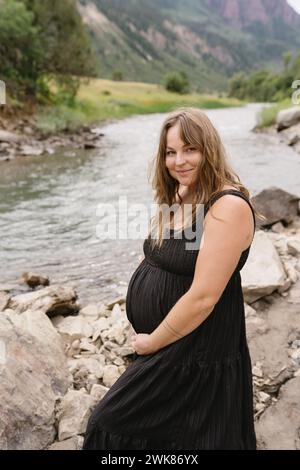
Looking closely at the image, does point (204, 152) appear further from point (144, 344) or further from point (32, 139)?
point (32, 139)

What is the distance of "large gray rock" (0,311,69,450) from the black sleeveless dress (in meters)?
0.58

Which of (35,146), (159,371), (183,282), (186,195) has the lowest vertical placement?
(35,146)

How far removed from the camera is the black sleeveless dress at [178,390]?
2.79 m

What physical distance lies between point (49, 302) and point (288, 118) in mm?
25492

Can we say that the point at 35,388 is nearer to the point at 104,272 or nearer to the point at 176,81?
the point at 104,272

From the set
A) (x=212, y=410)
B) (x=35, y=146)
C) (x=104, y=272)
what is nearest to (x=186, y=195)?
(x=212, y=410)

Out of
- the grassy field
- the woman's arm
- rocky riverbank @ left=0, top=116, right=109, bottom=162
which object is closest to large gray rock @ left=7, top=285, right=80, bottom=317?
the grassy field

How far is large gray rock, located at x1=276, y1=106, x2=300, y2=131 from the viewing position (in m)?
28.0

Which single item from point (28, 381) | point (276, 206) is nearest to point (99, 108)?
point (276, 206)

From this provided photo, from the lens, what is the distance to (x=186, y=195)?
296cm

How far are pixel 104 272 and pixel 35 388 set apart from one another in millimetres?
4572

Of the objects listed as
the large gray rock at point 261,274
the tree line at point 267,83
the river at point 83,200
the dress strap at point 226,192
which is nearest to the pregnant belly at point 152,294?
the dress strap at point 226,192

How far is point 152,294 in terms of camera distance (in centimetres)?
293

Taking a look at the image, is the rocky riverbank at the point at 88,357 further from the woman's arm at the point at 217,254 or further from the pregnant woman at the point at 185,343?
the woman's arm at the point at 217,254
